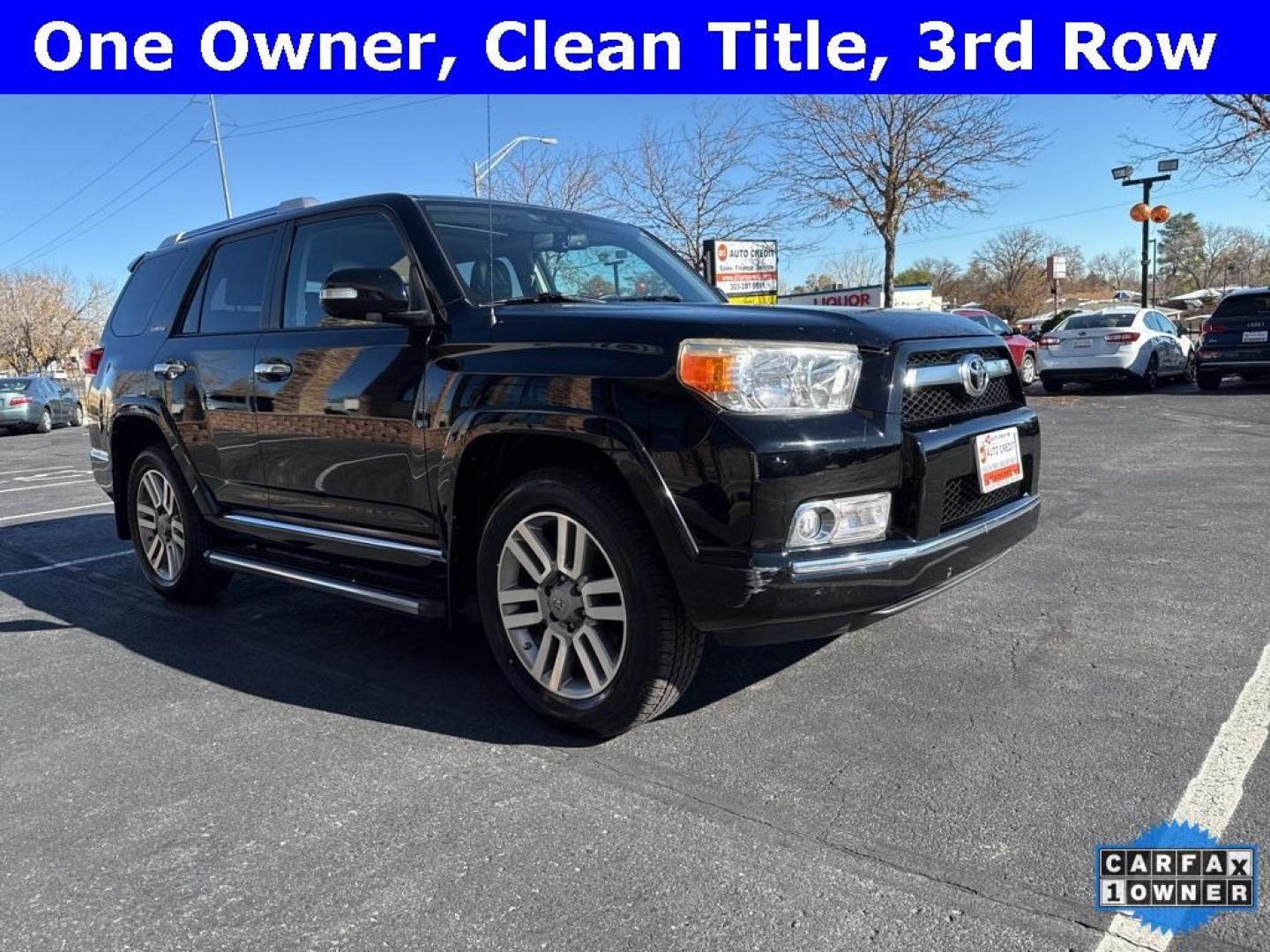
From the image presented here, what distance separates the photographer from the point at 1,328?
63438 millimetres

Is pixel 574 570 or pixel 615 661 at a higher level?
pixel 574 570

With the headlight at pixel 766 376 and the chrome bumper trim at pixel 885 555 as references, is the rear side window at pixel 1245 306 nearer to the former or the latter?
the chrome bumper trim at pixel 885 555

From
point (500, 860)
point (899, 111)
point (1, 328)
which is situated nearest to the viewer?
point (500, 860)

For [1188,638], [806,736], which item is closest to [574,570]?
[806,736]

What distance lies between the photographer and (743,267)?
63.4 feet

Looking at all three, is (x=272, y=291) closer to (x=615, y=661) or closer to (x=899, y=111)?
(x=615, y=661)

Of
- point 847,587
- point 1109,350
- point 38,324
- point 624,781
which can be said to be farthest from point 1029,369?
point 38,324

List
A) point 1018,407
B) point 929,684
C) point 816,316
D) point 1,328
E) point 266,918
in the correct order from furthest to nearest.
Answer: point 1,328
point 1018,407
point 929,684
point 816,316
point 266,918

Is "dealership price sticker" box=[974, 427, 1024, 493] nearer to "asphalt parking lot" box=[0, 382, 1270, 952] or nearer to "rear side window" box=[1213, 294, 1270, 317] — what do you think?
"asphalt parking lot" box=[0, 382, 1270, 952]

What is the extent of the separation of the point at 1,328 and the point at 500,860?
245 feet

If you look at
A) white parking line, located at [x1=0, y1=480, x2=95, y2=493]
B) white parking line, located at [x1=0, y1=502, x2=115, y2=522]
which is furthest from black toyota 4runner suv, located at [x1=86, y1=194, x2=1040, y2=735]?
white parking line, located at [x1=0, y1=480, x2=95, y2=493]

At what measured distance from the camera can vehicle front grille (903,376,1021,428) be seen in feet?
9.98

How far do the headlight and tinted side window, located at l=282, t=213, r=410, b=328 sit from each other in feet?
5.37

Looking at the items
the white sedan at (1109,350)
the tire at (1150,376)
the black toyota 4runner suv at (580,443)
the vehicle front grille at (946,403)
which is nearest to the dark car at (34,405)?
the black toyota 4runner suv at (580,443)
